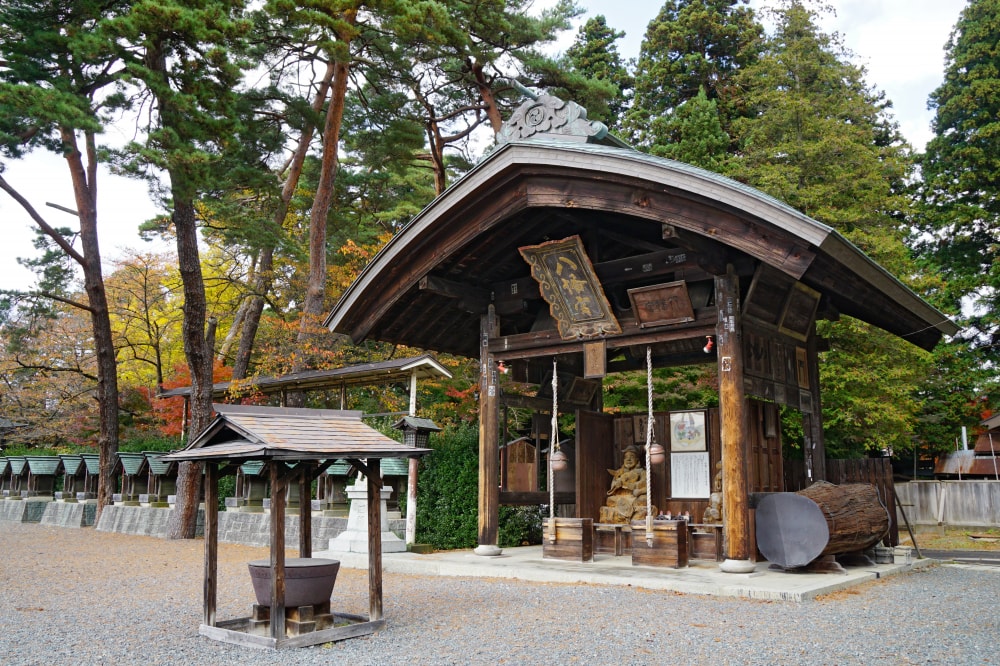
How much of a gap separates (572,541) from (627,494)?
7.03 feet

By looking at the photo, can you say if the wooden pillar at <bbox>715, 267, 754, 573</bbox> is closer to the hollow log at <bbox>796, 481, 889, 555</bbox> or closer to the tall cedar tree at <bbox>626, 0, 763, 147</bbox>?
the hollow log at <bbox>796, 481, 889, 555</bbox>

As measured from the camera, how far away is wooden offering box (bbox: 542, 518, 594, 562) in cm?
1002

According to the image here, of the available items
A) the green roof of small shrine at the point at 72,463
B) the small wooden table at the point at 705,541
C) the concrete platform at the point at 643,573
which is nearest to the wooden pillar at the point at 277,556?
the concrete platform at the point at 643,573

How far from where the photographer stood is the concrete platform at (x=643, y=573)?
26.1ft

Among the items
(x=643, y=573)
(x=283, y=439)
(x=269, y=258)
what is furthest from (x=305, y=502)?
(x=269, y=258)

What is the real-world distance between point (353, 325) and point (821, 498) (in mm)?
7209

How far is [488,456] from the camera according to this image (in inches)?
442

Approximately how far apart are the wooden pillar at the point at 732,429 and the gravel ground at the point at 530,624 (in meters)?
1.15

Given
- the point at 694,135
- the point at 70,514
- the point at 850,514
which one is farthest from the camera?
the point at 694,135

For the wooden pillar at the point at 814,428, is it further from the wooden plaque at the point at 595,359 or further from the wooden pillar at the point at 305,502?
the wooden pillar at the point at 305,502

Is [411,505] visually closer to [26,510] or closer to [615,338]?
[615,338]

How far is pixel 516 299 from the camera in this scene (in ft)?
37.8

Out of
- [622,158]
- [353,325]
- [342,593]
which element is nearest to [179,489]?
[353,325]

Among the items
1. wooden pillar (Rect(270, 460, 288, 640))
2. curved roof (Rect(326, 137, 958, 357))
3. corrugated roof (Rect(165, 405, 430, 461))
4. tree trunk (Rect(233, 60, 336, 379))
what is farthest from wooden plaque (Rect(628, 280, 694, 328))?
tree trunk (Rect(233, 60, 336, 379))
